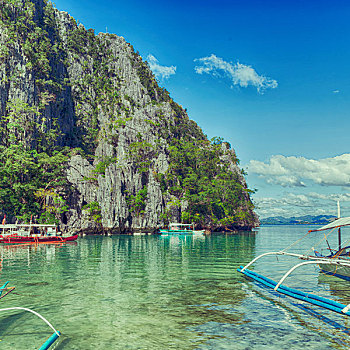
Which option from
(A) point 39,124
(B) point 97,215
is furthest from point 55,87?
(B) point 97,215

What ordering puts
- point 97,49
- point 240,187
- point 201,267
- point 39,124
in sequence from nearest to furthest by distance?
point 201,267 < point 39,124 < point 240,187 < point 97,49

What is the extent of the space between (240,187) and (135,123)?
38472mm

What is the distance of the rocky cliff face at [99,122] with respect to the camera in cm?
6850

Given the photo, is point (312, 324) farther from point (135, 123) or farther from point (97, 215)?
point (135, 123)

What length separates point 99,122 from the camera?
9375cm

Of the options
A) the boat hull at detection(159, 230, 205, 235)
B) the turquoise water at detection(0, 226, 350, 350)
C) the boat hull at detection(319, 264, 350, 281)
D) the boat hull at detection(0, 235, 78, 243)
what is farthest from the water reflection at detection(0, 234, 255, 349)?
the boat hull at detection(159, 230, 205, 235)

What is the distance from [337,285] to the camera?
57.1 ft

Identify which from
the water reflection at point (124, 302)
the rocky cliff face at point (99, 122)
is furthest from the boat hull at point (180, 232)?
the water reflection at point (124, 302)

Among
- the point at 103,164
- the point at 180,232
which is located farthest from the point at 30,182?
the point at 180,232

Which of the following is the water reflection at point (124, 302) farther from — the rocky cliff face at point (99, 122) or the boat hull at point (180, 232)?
the rocky cliff face at point (99, 122)

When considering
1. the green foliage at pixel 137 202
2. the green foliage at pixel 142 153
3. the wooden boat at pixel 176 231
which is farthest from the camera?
A: the green foliage at pixel 142 153

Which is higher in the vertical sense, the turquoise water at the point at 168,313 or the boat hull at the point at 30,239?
the turquoise water at the point at 168,313

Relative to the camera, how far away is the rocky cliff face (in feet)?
225

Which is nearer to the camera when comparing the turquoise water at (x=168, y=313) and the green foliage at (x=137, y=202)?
the turquoise water at (x=168, y=313)
